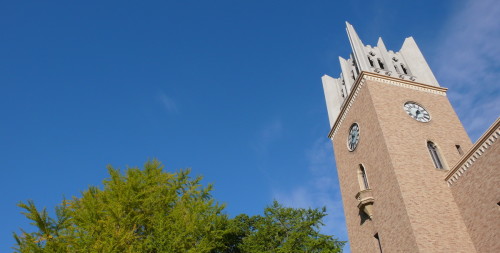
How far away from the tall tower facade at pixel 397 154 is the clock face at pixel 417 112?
0.14ft

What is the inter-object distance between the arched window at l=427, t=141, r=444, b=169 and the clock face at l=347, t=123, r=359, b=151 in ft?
10.0

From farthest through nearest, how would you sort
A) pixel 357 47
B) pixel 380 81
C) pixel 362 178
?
pixel 357 47
pixel 380 81
pixel 362 178

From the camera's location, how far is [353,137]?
18062mm

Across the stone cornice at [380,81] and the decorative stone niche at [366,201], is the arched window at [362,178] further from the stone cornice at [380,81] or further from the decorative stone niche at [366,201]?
the stone cornice at [380,81]

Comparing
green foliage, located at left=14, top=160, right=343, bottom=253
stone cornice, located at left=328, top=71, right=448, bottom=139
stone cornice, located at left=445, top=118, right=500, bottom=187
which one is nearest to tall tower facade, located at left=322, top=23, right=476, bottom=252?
stone cornice, located at left=328, top=71, right=448, bottom=139

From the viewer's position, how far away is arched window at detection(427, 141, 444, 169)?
49.8 feet

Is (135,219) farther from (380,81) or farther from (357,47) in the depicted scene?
(357,47)

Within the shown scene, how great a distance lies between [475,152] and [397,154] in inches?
100

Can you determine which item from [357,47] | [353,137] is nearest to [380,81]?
[353,137]

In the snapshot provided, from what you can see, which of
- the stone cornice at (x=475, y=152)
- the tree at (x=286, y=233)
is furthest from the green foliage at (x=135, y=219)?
the stone cornice at (x=475, y=152)

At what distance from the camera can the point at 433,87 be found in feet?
61.5

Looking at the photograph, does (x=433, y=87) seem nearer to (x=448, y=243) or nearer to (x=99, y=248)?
(x=448, y=243)

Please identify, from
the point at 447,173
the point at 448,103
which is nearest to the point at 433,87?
the point at 448,103

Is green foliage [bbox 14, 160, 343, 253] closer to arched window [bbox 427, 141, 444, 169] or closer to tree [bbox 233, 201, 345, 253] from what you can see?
tree [bbox 233, 201, 345, 253]
